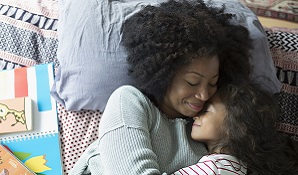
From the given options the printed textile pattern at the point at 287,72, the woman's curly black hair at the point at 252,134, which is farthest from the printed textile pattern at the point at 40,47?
the printed textile pattern at the point at 287,72

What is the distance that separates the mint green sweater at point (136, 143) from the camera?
1.12 m

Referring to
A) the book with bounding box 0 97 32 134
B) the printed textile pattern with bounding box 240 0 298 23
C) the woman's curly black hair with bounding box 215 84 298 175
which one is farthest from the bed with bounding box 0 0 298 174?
the printed textile pattern with bounding box 240 0 298 23

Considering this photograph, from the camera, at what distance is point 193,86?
1.22 m

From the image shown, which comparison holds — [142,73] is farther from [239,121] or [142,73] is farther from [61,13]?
[61,13]

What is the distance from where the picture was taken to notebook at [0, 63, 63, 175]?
1396 millimetres

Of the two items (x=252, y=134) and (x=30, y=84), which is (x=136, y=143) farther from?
(x=30, y=84)

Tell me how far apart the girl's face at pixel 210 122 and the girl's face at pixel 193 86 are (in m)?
0.02

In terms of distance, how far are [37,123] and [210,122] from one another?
605 millimetres

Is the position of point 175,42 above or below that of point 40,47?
above

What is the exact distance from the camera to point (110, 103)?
1237 mm

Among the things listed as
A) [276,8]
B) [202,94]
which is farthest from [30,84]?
[276,8]

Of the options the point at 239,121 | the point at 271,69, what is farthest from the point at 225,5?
the point at 239,121

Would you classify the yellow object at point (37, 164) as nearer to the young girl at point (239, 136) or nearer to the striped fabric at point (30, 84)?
the striped fabric at point (30, 84)

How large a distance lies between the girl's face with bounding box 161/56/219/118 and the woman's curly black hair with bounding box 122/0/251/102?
2 cm
